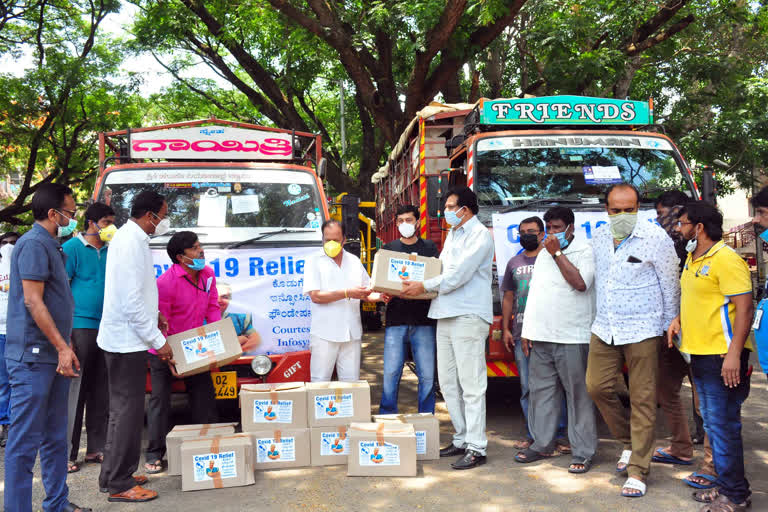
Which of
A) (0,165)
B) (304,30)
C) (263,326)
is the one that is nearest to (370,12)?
(304,30)

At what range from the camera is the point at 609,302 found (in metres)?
4.61

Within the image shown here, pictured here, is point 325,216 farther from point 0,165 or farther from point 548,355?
point 0,165

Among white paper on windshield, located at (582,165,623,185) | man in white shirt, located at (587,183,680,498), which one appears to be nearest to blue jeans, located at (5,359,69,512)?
man in white shirt, located at (587,183,680,498)

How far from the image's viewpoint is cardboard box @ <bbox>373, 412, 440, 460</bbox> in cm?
520

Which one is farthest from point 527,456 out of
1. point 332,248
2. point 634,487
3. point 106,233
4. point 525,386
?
point 106,233

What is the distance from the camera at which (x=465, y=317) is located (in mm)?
5141

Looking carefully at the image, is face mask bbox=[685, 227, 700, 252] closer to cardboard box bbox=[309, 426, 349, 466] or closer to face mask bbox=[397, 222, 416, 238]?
face mask bbox=[397, 222, 416, 238]

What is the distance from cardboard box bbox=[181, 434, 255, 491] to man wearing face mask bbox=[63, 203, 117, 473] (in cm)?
111

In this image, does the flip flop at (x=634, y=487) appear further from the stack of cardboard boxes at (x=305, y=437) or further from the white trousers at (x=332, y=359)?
the white trousers at (x=332, y=359)

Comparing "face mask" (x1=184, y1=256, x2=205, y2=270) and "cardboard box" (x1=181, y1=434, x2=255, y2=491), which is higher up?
"face mask" (x1=184, y1=256, x2=205, y2=270)

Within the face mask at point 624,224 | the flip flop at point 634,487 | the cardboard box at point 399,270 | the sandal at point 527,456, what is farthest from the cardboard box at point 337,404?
the face mask at point 624,224

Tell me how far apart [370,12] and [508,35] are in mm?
5201

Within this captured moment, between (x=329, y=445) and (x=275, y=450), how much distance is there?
0.41m

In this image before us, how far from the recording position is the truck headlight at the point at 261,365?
5598mm
